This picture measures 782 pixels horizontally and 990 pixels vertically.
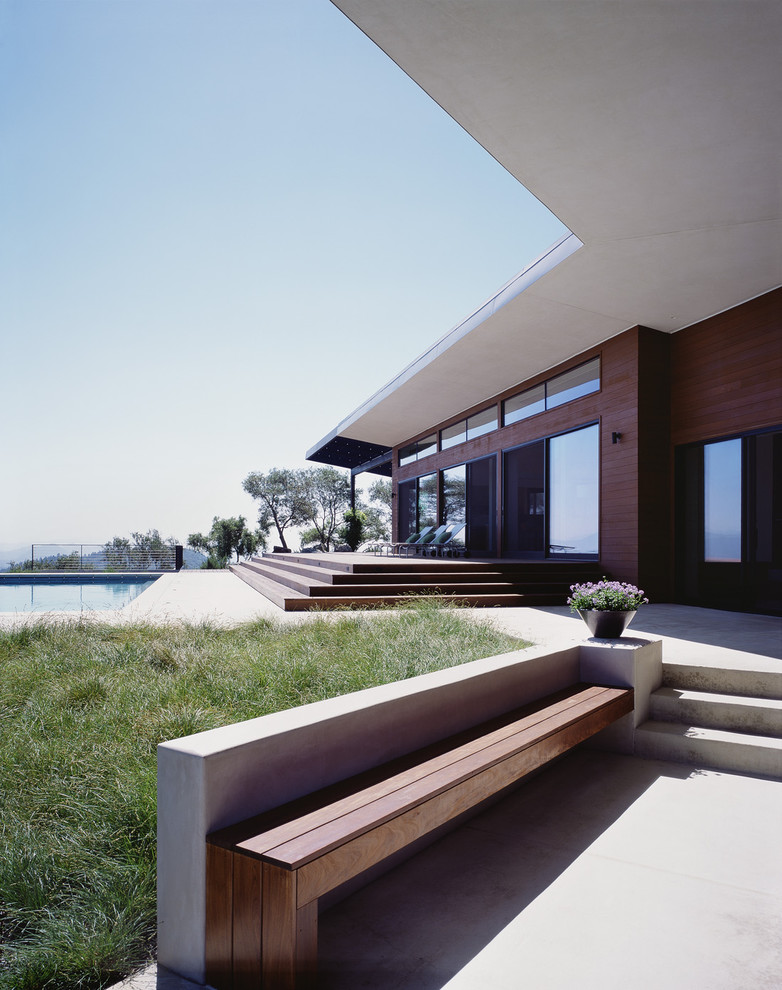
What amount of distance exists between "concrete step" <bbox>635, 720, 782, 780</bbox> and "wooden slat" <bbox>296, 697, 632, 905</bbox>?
89cm

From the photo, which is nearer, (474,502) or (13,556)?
(474,502)

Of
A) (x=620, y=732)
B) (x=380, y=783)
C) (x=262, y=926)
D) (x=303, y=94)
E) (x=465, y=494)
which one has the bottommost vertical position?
(x=620, y=732)

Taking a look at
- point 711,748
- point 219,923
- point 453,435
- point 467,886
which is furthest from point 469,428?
point 219,923

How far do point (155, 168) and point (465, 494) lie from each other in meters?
8.95

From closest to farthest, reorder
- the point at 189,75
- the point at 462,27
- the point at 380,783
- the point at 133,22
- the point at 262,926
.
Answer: the point at 262,926, the point at 380,783, the point at 462,27, the point at 133,22, the point at 189,75

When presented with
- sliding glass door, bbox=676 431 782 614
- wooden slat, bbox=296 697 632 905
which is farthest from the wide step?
wooden slat, bbox=296 697 632 905

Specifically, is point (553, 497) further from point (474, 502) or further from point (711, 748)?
point (711, 748)

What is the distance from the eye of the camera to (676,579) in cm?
796

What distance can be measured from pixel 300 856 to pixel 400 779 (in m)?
0.66

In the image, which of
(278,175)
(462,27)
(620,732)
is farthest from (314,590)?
(462,27)

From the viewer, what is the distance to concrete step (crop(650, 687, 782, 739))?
139 inches

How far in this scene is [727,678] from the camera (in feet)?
12.7

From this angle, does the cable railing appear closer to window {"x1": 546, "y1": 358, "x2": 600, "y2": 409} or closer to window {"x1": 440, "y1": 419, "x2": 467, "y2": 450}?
window {"x1": 440, "y1": 419, "x2": 467, "y2": 450}

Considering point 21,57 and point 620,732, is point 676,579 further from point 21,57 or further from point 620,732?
point 21,57
